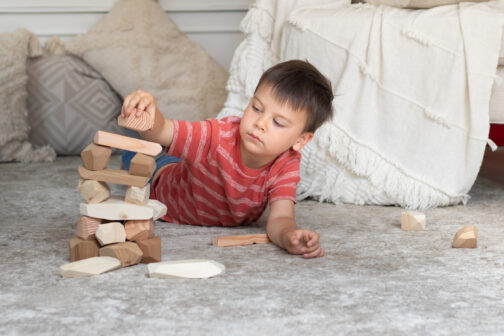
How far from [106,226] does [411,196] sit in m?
0.83

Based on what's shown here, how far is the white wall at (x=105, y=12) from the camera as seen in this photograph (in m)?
2.40

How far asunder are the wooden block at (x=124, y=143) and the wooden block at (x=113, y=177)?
0.04 meters

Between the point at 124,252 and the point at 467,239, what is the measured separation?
A: 611mm

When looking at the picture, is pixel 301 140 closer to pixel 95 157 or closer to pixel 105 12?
pixel 95 157

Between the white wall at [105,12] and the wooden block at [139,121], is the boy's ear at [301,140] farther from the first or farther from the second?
the white wall at [105,12]

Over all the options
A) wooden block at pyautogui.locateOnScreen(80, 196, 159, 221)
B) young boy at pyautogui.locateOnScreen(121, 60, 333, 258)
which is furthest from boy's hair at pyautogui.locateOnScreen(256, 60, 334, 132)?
wooden block at pyautogui.locateOnScreen(80, 196, 159, 221)

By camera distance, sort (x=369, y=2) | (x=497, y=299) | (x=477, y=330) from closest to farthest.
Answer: (x=477, y=330) → (x=497, y=299) → (x=369, y=2)

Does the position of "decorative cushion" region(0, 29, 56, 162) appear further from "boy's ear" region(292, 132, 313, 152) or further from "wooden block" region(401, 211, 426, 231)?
"wooden block" region(401, 211, 426, 231)

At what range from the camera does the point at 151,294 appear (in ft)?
2.51

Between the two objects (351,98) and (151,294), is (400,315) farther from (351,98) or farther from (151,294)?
(351,98)

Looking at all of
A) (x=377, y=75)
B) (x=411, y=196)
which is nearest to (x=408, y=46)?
(x=377, y=75)

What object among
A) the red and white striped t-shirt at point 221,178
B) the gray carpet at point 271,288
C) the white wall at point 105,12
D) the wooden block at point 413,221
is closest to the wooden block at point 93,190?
the gray carpet at point 271,288

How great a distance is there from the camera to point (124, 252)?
871 mm

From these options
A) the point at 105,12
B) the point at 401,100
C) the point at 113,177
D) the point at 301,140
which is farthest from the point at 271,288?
the point at 105,12
